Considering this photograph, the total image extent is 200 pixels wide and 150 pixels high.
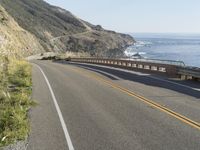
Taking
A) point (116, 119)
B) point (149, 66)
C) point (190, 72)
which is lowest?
point (149, 66)

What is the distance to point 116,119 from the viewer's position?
13.6 metres

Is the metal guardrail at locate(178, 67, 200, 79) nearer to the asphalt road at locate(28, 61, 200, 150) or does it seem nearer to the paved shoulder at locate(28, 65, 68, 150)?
the asphalt road at locate(28, 61, 200, 150)

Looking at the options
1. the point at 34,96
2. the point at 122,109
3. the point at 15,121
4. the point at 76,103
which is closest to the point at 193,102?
the point at 122,109

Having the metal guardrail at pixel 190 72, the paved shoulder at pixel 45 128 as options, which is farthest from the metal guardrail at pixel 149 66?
the paved shoulder at pixel 45 128

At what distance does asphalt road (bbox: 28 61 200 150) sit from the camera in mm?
10531

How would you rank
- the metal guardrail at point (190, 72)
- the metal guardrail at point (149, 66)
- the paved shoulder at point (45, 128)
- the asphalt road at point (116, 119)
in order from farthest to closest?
the metal guardrail at point (149, 66)
the metal guardrail at point (190, 72)
the asphalt road at point (116, 119)
the paved shoulder at point (45, 128)

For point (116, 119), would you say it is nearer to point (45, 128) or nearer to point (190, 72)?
point (45, 128)

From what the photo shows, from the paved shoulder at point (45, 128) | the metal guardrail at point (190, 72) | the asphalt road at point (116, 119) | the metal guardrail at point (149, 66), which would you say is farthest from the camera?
the metal guardrail at point (149, 66)

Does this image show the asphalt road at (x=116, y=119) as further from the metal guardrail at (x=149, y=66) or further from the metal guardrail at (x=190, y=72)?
the metal guardrail at (x=149, y=66)

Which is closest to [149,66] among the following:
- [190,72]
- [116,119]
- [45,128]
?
[190,72]

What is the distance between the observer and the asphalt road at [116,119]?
10531 mm

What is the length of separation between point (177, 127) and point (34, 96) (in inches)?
340

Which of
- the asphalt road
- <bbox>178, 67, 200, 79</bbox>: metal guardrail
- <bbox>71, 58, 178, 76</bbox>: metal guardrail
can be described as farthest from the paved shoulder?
<bbox>71, 58, 178, 76</bbox>: metal guardrail

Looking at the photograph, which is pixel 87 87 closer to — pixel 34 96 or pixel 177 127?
pixel 34 96
